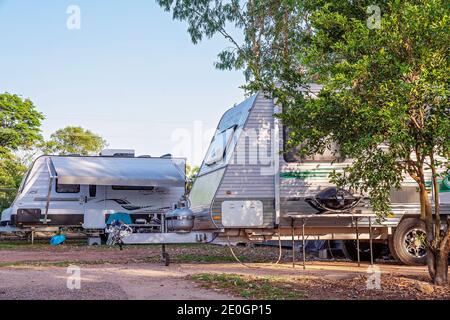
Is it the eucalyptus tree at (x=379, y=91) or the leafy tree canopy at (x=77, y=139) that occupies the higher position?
the leafy tree canopy at (x=77, y=139)

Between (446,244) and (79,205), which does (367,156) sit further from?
(79,205)

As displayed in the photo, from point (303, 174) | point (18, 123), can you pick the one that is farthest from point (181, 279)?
point (18, 123)

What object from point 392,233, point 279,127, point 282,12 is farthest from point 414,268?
point 282,12

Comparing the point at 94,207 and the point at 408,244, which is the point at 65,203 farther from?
the point at 408,244

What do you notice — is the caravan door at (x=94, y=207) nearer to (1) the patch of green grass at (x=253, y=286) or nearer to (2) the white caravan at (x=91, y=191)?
(2) the white caravan at (x=91, y=191)

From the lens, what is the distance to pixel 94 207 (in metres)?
16.9

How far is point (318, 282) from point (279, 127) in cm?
304

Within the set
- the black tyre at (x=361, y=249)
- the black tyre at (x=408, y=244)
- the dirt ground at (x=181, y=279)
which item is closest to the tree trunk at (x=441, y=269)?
the dirt ground at (x=181, y=279)

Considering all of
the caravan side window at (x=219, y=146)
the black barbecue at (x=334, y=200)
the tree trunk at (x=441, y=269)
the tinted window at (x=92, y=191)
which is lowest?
the tree trunk at (x=441, y=269)

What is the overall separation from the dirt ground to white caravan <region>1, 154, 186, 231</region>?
5876 millimetres

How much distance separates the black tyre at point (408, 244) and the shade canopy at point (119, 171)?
26.7 ft

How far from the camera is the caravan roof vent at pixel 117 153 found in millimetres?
17986

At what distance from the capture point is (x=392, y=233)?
10.1m

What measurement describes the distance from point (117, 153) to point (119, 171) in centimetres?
136
